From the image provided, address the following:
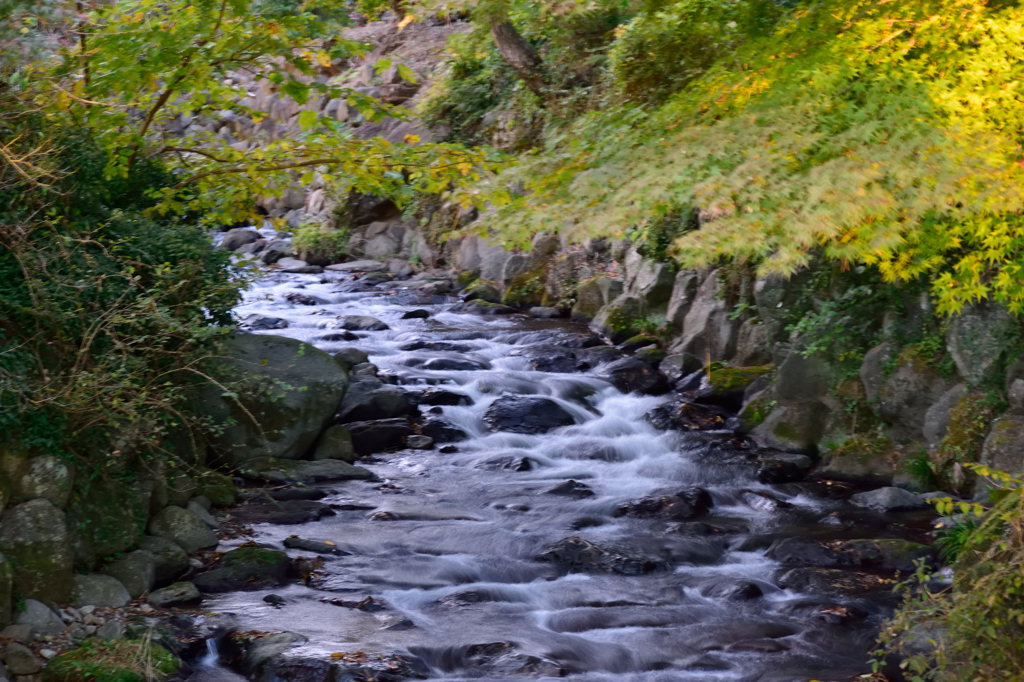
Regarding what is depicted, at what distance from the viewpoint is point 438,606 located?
6910mm

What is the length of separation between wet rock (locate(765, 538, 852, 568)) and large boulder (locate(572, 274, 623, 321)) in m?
8.84

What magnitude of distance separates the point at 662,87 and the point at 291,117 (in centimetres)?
2390

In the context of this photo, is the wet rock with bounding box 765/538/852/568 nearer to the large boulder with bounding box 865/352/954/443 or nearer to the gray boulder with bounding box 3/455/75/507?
the large boulder with bounding box 865/352/954/443

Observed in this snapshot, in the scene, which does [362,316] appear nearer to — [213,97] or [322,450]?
[322,450]

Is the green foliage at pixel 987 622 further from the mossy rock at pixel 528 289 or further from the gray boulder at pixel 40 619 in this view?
the mossy rock at pixel 528 289

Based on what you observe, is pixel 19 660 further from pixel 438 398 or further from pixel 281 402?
Result: pixel 438 398

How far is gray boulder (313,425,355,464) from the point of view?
1037cm

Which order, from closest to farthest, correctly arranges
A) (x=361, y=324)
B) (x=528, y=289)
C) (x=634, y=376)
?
(x=634, y=376) → (x=361, y=324) → (x=528, y=289)

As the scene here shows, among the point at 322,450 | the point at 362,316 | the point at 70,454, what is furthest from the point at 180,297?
the point at 362,316

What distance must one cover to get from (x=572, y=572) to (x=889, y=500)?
3613mm

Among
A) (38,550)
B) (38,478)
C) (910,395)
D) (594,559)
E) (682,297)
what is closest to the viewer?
(38,550)

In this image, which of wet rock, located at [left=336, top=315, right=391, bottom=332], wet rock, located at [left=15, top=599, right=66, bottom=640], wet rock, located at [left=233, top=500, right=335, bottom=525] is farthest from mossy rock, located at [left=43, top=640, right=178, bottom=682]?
wet rock, located at [left=336, top=315, right=391, bottom=332]

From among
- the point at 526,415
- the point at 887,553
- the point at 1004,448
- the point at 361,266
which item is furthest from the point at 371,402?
the point at 361,266

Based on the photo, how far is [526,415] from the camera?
11.7 metres
